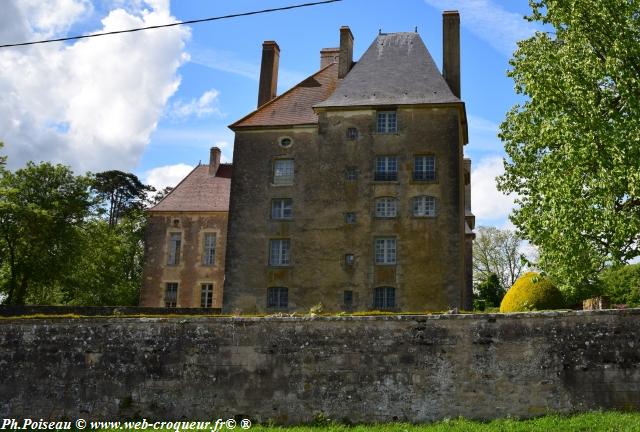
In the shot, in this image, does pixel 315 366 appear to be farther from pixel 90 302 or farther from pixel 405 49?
pixel 90 302

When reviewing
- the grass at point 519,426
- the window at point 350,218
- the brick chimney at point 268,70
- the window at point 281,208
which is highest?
the brick chimney at point 268,70

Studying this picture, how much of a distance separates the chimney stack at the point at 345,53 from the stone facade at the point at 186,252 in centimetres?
999

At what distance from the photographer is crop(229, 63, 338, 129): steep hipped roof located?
29.2m

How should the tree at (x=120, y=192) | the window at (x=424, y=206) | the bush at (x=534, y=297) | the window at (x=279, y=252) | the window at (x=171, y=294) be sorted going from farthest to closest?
the tree at (x=120, y=192), the window at (x=171, y=294), the window at (x=279, y=252), the window at (x=424, y=206), the bush at (x=534, y=297)

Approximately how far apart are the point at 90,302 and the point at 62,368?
27567 millimetres

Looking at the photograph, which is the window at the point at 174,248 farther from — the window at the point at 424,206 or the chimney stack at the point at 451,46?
the chimney stack at the point at 451,46

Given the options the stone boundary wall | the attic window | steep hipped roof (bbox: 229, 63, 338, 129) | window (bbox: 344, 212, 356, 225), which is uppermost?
steep hipped roof (bbox: 229, 63, 338, 129)

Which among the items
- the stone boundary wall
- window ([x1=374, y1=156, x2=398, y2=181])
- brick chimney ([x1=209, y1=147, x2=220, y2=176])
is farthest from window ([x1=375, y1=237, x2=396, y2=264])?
brick chimney ([x1=209, y1=147, x2=220, y2=176])

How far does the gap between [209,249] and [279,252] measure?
27.4ft

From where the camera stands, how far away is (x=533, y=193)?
1931cm

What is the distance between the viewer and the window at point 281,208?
28.2 meters

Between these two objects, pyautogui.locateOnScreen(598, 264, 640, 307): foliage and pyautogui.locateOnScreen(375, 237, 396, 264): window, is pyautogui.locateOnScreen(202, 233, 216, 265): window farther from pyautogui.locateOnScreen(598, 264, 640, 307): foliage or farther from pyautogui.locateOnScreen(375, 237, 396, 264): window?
pyautogui.locateOnScreen(598, 264, 640, 307): foliage

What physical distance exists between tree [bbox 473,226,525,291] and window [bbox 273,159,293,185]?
32.7 m

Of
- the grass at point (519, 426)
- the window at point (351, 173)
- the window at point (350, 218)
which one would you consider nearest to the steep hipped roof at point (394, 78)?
the window at point (351, 173)
